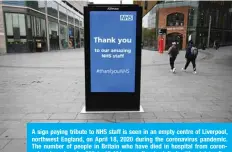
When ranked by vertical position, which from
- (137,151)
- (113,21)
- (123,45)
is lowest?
(137,151)

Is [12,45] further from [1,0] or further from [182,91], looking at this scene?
[182,91]

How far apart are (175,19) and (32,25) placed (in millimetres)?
28678

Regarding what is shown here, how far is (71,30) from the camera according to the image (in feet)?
160

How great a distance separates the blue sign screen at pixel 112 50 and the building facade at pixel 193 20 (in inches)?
1521

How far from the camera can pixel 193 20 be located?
42.7 metres

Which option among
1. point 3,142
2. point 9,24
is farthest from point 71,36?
point 3,142

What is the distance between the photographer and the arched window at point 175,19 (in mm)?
43938

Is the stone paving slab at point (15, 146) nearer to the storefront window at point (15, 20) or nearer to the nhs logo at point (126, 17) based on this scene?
the nhs logo at point (126, 17)

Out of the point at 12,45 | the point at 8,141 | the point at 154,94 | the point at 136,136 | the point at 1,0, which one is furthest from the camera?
the point at 12,45

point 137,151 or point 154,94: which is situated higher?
point 137,151

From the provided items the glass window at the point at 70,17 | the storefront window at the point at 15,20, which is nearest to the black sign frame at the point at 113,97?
the storefront window at the point at 15,20

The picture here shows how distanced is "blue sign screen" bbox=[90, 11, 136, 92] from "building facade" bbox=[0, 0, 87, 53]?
24726 mm

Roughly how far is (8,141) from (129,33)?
2.94 meters

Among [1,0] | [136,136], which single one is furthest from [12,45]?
[136,136]
